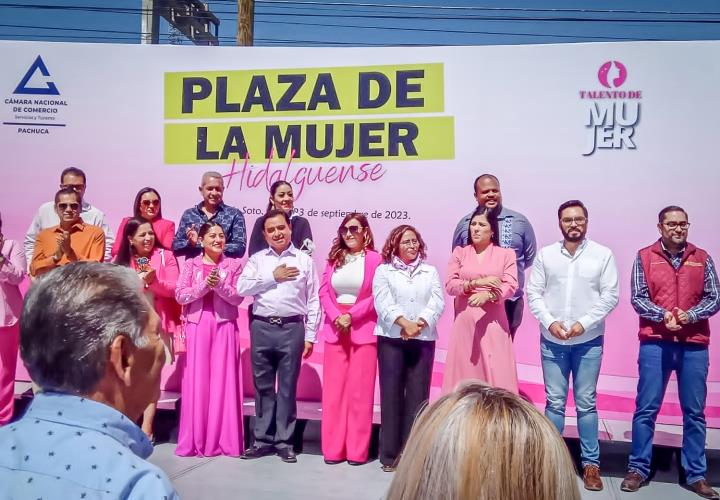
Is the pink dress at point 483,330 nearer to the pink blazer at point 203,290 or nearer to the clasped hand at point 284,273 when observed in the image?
the clasped hand at point 284,273

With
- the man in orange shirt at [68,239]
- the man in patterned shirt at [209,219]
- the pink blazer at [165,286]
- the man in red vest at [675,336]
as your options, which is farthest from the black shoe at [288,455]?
the man in red vest at [675,336]

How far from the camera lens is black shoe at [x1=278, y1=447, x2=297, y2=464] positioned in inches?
182

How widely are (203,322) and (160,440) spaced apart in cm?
100

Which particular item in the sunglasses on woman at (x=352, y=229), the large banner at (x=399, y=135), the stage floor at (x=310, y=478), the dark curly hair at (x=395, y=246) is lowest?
the stage floor at (x=310, y=478)

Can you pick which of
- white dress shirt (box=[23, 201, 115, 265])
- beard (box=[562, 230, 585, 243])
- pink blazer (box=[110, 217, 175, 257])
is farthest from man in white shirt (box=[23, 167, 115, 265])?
beard (box=[562, 230, 585, 243])

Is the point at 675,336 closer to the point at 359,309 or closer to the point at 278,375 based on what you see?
the point at 359,309

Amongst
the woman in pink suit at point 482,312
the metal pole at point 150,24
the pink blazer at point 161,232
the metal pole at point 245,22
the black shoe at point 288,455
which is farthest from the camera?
the metal pole at point 150,24

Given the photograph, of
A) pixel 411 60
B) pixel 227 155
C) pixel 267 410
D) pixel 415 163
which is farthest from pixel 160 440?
pixel 411 60

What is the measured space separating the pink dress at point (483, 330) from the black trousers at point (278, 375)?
1016mm

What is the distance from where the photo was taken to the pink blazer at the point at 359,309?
15.3 feet

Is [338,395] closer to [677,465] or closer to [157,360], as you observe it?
[677,465]

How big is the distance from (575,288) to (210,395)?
2.51 m

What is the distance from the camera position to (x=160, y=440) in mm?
5047

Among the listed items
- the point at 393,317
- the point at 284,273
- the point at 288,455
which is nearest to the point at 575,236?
the point at 393,317
